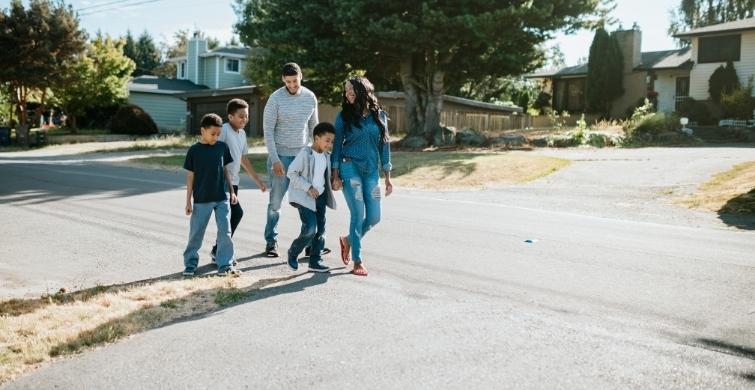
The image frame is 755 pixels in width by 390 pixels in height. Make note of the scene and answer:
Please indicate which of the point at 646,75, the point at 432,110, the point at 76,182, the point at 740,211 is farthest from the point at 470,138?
the point at 646,75

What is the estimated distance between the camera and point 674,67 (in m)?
37.2

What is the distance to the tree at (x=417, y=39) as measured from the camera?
22.6m

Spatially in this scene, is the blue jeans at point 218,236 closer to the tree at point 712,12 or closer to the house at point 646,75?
the house at point 646,75

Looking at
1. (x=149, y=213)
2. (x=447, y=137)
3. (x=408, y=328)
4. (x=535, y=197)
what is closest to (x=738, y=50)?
(x=447, y=137)

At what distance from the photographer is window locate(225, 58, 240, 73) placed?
52.2 m

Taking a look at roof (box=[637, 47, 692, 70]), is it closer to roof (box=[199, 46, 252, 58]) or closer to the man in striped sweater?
roof (box=[199, 46, 252, 58])

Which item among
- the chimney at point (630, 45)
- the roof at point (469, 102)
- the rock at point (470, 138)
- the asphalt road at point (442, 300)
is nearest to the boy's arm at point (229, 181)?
the asphalt road at point (442, 300)

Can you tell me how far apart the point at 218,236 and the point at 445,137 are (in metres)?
21.7

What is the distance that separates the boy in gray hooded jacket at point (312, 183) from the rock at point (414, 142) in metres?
20.1

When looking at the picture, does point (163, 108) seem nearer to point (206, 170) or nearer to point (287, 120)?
point (287, 120)

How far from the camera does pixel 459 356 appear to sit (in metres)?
4.11

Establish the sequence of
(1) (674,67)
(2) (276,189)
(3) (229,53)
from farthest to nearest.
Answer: (3) (229,53) → (1) (674,67) → (2) (276,189)

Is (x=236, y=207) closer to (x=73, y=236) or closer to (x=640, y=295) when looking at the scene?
(x=73, y=236)

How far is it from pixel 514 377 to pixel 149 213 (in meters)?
7.87
